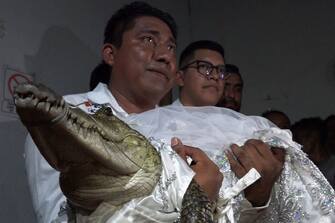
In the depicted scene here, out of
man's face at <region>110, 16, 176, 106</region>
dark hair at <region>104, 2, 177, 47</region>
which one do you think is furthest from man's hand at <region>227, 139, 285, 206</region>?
dark hair at <region>104, 2, 177, 47</region>

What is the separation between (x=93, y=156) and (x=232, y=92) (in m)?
1.46

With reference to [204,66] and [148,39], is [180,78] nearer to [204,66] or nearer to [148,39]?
[204,66]

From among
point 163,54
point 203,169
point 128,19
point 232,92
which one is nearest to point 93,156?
point 203,169

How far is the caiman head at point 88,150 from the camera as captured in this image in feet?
2.44

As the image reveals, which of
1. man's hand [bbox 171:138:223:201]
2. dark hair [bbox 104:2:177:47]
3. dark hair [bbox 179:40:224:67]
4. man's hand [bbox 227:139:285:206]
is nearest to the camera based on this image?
man's hand [bbox 171:138:223:201]

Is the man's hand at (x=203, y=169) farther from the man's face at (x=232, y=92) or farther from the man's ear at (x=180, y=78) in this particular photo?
the man's face at (x=232, y=92)

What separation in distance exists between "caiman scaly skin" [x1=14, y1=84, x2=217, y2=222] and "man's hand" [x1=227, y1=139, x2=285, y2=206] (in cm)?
22

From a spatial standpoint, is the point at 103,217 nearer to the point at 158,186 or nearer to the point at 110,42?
the point at 158,186

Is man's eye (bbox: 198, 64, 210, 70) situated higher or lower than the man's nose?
lower

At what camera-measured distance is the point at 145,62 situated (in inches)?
58.0

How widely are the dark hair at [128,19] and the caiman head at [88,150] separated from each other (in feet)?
2.27

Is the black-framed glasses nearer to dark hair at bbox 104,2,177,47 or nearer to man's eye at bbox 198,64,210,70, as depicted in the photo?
man's eye at bbox 198,64,210,70

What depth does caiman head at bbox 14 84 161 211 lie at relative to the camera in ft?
2.44

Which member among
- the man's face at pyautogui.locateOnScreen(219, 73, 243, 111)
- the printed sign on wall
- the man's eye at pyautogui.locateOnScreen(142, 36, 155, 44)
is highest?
the man's eye at pyautogui.locateOnScreen(142, 36, 155, 44)
